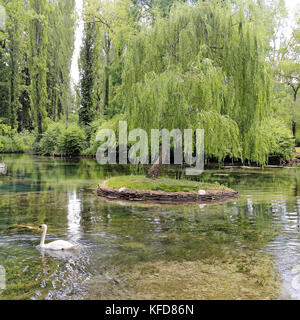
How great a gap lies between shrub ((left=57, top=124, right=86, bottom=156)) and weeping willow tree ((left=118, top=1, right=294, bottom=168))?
26.5 meters

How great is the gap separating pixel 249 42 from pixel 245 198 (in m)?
6.21

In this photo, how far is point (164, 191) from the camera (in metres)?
14.4

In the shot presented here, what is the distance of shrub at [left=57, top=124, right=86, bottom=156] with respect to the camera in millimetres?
41938

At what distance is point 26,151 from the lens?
49844mm

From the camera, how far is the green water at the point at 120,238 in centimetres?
624

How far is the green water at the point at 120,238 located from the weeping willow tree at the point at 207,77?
116 inches

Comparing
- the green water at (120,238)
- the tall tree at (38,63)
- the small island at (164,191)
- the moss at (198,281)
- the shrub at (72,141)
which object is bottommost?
the moss at (198,281)

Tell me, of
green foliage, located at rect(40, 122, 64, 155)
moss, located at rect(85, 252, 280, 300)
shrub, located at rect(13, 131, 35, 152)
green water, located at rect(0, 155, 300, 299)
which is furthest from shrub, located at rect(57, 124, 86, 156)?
moss, located at rect(85, 252, 280, 300)

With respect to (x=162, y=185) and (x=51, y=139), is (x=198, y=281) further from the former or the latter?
(x=51, y=139)

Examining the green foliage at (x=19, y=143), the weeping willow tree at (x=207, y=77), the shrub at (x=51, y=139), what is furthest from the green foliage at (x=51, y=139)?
the weeping willow tree at (x=207, y=77)

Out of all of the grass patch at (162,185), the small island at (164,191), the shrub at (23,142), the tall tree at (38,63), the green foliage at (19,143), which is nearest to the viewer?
the small island at (164,191)

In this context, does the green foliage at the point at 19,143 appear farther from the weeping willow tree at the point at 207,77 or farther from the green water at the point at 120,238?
the weeping willow tree at the point at 207,77

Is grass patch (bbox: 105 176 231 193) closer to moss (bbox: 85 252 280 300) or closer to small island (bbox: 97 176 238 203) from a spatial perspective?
small island (bbox: 97 176 238 203)
